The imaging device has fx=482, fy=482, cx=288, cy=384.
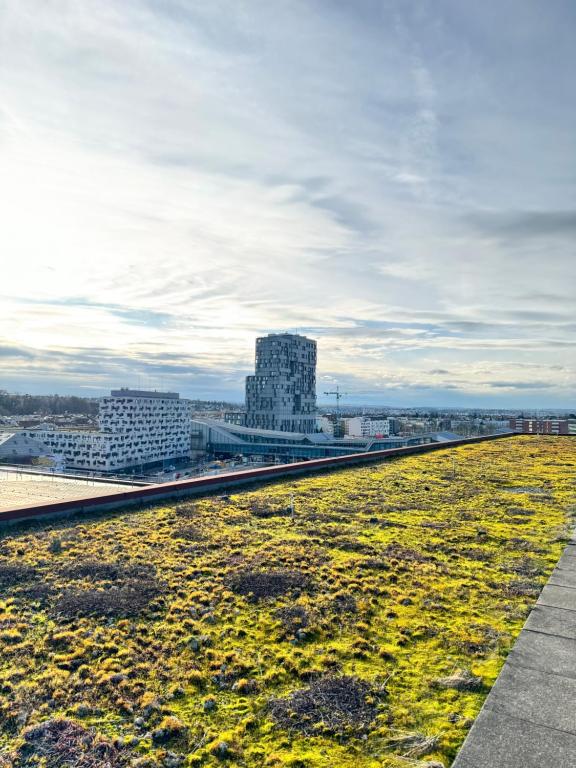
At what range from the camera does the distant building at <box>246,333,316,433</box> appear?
13600cm

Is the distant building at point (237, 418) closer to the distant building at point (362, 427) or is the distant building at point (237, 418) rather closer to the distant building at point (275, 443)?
the distant building at point (275, 443)

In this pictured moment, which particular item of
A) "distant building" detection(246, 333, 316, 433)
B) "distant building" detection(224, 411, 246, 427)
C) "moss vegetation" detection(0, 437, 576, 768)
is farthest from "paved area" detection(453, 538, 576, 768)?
→ "distant building" detection(224, 411, 246, 427)

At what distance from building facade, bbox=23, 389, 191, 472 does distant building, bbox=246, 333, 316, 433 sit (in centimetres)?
2878

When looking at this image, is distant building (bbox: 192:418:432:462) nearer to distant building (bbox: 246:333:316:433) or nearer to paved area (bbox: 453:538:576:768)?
distant building (bbox: 246:333:316:433)

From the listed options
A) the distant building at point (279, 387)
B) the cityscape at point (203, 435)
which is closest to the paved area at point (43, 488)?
the cityscape at point (203, 435)

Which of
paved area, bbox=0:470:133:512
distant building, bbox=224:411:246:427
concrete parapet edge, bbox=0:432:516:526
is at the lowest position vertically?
distant building, bbox=224:411:246:427

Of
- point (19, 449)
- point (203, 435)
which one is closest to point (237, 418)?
point (203, 435)

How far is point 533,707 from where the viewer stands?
4.80m

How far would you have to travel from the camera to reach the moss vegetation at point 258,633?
481 cm

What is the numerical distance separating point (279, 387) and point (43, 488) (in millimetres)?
116826

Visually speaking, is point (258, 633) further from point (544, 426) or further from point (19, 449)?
point (544, 426)

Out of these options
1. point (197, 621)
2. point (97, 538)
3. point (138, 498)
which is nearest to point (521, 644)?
point (197, 621)

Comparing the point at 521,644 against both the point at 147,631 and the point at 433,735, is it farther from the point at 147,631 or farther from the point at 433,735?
the point at 147,631

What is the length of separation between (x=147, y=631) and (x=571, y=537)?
9.29 meters
